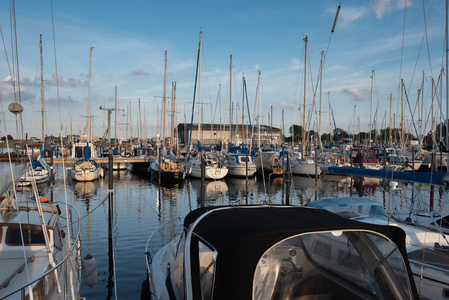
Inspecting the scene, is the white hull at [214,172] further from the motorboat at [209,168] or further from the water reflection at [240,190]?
the water reflection at [240,190]

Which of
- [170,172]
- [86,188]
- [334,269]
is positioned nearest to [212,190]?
[170,172]

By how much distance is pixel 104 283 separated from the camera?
31.6ft

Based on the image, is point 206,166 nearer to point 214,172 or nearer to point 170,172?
point 214,172

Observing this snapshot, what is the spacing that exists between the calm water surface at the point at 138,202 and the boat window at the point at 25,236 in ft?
6.68

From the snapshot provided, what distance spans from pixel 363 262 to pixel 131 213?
631 inches

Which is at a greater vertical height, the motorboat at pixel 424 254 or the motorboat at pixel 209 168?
the motorboat at pixel 424 254

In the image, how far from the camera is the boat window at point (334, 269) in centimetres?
421

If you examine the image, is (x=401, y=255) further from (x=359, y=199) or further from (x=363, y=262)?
(x=359, y=199)

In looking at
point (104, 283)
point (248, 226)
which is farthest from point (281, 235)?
point (104, 283)

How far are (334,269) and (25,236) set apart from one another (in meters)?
6.06

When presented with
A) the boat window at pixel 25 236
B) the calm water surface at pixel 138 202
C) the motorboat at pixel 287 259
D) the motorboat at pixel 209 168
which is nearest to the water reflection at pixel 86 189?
the calm water surface at pixel 138 202

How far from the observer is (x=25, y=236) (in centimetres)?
691

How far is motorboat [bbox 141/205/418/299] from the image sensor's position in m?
3.68

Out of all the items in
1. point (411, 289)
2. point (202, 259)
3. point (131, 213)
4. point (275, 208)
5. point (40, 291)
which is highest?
point (275, 208)
